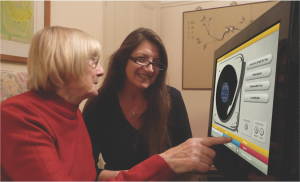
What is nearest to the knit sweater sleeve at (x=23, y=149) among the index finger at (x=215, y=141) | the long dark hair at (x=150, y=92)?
the index finger at (x=215, y=141)

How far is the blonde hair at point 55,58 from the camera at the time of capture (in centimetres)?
57

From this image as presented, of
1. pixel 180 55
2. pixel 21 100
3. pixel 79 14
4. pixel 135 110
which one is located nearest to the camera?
pixel 21 100

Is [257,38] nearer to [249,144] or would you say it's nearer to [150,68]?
[249,144]

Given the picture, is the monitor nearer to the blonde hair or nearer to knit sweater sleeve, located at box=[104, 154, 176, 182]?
knit sweater sleeve, located at box=[104, 154, 176, 182]

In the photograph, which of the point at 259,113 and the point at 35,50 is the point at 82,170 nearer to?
the point at 35,50

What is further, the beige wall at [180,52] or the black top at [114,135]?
the beige wall at [180,52]

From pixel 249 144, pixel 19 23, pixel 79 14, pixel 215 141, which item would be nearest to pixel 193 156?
pixel 215 141

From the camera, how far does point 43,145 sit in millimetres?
518

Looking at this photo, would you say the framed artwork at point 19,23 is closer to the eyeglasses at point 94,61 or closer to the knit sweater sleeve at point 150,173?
the eyeglasses at point 94,61

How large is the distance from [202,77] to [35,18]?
1.82 meters

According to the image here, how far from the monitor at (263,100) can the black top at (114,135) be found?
470 millimetres

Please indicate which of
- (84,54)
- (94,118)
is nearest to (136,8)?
(94,118)

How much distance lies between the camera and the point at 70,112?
648 millimetres

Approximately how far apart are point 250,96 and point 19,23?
1336mm
